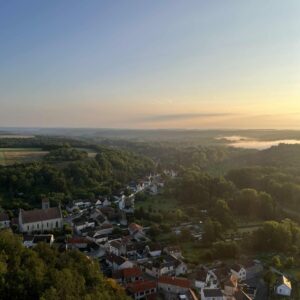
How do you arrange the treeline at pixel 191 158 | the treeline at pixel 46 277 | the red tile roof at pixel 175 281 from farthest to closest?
the treeline at pixel 191 158, the red tile roof at pixel 175 281, the treeline at pixel 46 277

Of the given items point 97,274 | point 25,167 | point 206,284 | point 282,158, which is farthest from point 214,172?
point 97,274

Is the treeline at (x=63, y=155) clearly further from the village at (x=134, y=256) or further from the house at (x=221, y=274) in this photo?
the house at (x=221, y=274)

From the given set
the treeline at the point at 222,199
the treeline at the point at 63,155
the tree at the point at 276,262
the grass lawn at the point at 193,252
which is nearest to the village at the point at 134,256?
the grass lawn at the point at 193,252

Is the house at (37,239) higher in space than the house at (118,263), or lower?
higher

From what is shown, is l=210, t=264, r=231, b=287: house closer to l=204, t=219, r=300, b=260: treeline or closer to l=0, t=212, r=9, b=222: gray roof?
l=204, t=219, r=300, b=260: treeline

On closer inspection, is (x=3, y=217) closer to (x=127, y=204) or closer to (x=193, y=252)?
(x=127, y=204)

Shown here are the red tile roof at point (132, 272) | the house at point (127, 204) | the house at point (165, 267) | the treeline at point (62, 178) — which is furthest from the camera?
the treeline at point (62, 178)

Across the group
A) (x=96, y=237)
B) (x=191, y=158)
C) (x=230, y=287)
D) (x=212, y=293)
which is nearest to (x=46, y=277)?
(x=212, y=293)

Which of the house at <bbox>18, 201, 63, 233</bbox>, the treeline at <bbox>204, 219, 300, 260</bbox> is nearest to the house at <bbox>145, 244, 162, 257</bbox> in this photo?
the treeline at <bbox>204, 219, 300, 260</bbox>
